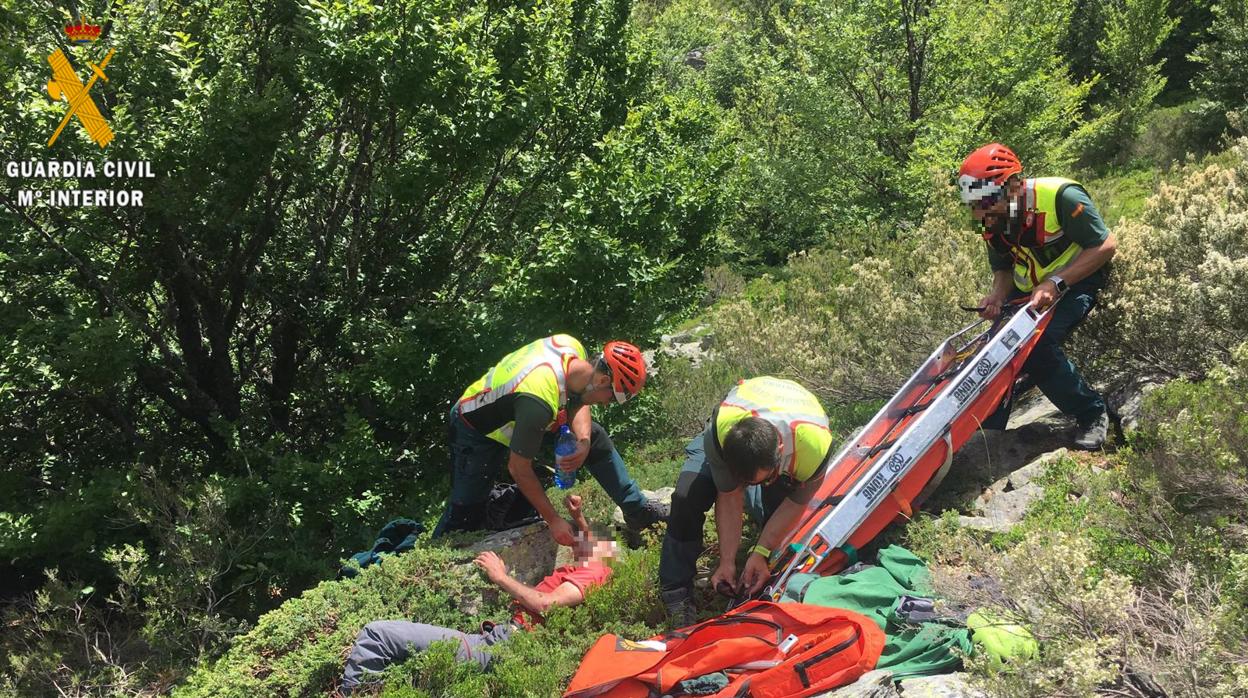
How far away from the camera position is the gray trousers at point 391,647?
421 cm

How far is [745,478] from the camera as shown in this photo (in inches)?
155

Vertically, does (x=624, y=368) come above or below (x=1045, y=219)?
below

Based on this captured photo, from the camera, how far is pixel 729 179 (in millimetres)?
8836

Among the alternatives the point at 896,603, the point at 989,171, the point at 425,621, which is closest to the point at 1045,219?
the point at 989,171

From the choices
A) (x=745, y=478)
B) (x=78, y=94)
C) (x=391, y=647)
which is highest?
(x=78, y=94)

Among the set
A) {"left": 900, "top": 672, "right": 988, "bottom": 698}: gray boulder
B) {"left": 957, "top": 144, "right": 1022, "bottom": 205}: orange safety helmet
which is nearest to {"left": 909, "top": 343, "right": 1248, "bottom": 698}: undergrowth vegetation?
{"left": 900, "top": 672, "right": 988, "bottom": 698}: gray boulder

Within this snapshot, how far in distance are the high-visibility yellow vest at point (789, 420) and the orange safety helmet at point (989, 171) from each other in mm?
2037

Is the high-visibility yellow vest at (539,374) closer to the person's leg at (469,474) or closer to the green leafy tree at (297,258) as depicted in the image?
the person's leg at (469,474)

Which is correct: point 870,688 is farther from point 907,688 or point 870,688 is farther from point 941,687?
point 941,687

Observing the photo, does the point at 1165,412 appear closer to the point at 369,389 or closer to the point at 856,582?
the point at 856,582

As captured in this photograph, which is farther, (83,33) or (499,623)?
(83,33)

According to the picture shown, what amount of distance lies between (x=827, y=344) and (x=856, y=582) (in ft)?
12.4

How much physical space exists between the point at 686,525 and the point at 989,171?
3010 mm

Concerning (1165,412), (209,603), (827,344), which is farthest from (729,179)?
(209,603)
